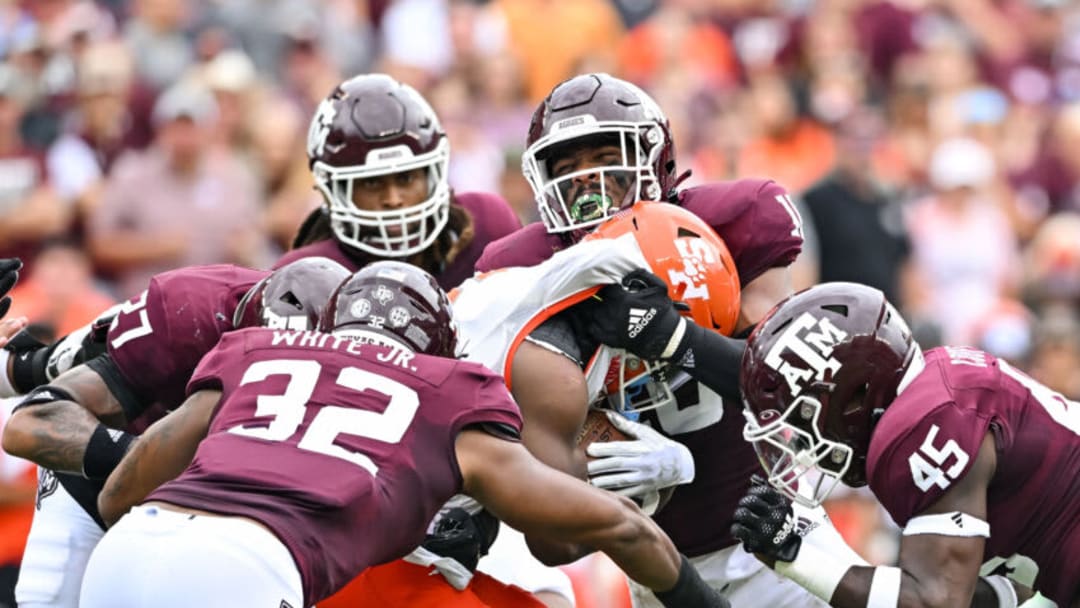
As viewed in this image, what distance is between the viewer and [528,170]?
220 inches

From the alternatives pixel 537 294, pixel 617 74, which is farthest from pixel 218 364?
pixel 617 74

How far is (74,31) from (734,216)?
5.53 m

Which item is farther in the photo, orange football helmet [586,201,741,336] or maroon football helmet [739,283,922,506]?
orange football helmet [586,201,741,336]

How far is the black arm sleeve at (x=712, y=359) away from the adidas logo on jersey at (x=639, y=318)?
14 cm

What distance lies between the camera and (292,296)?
5.08m

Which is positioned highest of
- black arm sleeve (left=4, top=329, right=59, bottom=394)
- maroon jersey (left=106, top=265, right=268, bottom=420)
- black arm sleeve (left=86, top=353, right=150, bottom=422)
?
maroon jersey (left=106, top=265, right=268, bottom=420)

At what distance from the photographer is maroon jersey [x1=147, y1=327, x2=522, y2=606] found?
438 cm

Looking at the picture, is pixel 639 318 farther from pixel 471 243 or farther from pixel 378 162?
pixel 378 162

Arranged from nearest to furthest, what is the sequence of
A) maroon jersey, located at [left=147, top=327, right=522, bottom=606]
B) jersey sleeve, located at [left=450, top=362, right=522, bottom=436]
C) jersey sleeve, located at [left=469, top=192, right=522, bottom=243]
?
maroon jersey, located at [left=147, top=327, right=522, bottom=606], jersey sleeve, located at [left=450, top=362, right=522, bottom=436], jersey sleeve, located at [left=469, top=192, right=522, bottom=243]

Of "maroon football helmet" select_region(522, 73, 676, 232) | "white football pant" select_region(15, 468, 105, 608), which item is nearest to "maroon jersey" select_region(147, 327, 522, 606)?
"maroon football helmet" select_region(522, 73, 676, 232)

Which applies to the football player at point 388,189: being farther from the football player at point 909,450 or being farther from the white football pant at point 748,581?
the football player at point 909,450

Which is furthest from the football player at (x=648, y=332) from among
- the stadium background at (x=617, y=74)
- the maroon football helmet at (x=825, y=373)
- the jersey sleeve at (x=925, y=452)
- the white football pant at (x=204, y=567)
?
the stadium background at (x=617, y=74)

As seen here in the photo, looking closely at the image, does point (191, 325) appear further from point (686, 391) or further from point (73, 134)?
point (73, 134)

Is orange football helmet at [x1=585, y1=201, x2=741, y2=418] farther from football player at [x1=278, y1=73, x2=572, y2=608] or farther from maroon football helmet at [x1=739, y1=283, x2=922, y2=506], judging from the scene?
football player at [x1=278, y1=73, x2=572, y2=608]
